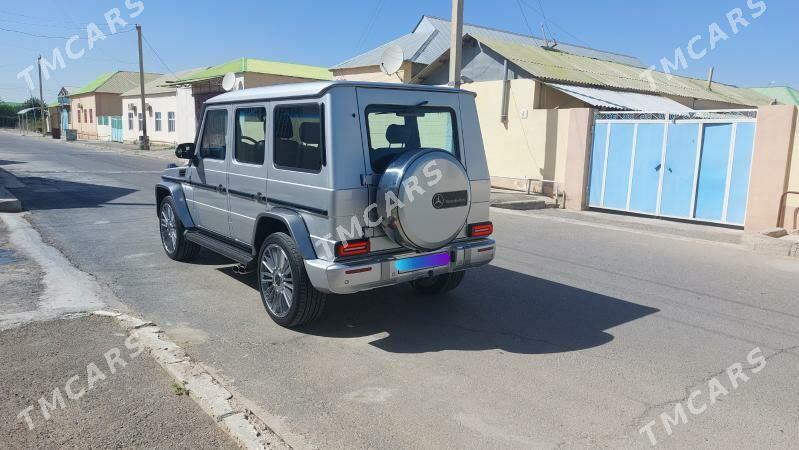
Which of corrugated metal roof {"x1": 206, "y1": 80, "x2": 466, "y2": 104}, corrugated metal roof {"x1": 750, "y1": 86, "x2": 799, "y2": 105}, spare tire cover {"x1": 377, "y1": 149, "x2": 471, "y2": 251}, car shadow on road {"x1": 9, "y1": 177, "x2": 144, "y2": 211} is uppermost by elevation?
corrugated metal roof {"x1": 750, "y1": 86, "x2": 799, "y2": 105}

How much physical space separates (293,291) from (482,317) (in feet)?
6.03

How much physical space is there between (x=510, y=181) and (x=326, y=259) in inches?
507

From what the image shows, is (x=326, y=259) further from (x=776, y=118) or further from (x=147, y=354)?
(x=776, y=118)

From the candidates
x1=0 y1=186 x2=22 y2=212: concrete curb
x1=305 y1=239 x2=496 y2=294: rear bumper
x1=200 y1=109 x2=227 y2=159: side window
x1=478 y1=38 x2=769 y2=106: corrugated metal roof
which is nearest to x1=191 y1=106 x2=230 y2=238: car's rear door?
x1=200 y1=109 x2=227 y2=159: side window

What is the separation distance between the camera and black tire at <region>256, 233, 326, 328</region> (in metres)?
4.92

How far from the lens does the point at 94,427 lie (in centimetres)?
346

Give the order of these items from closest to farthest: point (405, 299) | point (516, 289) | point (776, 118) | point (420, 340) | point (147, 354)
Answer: point (147, 354) < point (420, 340) < point (405, 299) < point (516, 289) < point (776, 118)

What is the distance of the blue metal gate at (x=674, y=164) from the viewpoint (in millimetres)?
11609

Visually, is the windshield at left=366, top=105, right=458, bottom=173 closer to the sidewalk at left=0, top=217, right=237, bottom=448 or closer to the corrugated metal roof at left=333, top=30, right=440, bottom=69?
the sidewalk at left=0, top=217, right=237, bottom=448

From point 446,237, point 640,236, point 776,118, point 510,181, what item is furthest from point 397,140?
point 510,181

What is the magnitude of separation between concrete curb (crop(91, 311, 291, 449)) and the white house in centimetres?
3325

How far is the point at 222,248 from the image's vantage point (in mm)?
6195

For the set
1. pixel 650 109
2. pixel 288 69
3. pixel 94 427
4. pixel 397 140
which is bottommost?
pixel 94 427

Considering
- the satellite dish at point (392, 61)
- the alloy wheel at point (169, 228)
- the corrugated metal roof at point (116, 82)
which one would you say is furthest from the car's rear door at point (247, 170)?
the corrugated metal roof at point (116, 82)
